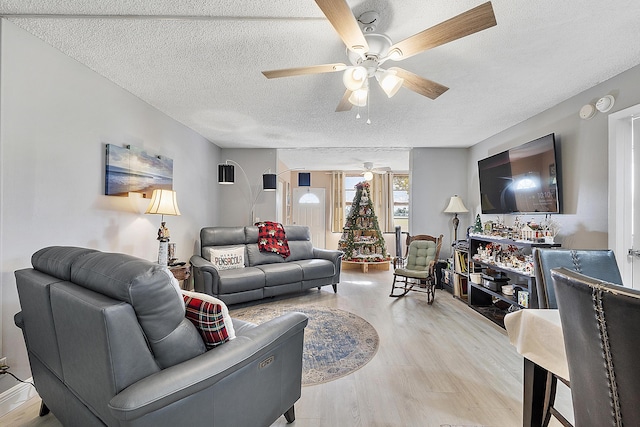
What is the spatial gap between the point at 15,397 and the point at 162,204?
65.1 inches

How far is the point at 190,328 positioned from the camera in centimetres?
126

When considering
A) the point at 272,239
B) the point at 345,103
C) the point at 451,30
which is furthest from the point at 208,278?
the point at 451,30

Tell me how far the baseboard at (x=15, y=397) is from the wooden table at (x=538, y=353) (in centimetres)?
290

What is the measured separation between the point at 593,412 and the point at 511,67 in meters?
2.43

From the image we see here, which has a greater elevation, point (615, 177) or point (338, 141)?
point (338, 141)

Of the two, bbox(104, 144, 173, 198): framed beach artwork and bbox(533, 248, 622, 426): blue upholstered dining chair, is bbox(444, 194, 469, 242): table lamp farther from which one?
bbox(104, 144, 173, 198): framed beach artwork

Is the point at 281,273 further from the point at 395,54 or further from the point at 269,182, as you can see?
the point at 395,54

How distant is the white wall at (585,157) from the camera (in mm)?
2475

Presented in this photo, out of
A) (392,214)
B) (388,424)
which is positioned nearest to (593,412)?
(388,424)

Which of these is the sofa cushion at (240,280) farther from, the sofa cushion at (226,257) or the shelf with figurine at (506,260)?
the shelf with figurine at (506,260)

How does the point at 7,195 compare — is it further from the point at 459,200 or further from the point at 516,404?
the point at 459,200

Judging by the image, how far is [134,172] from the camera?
2898 mm

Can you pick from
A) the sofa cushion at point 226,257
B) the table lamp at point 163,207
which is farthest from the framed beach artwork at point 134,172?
the sofa cushion at point 226,257

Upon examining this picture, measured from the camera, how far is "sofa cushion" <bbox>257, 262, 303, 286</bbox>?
3.93 metres
